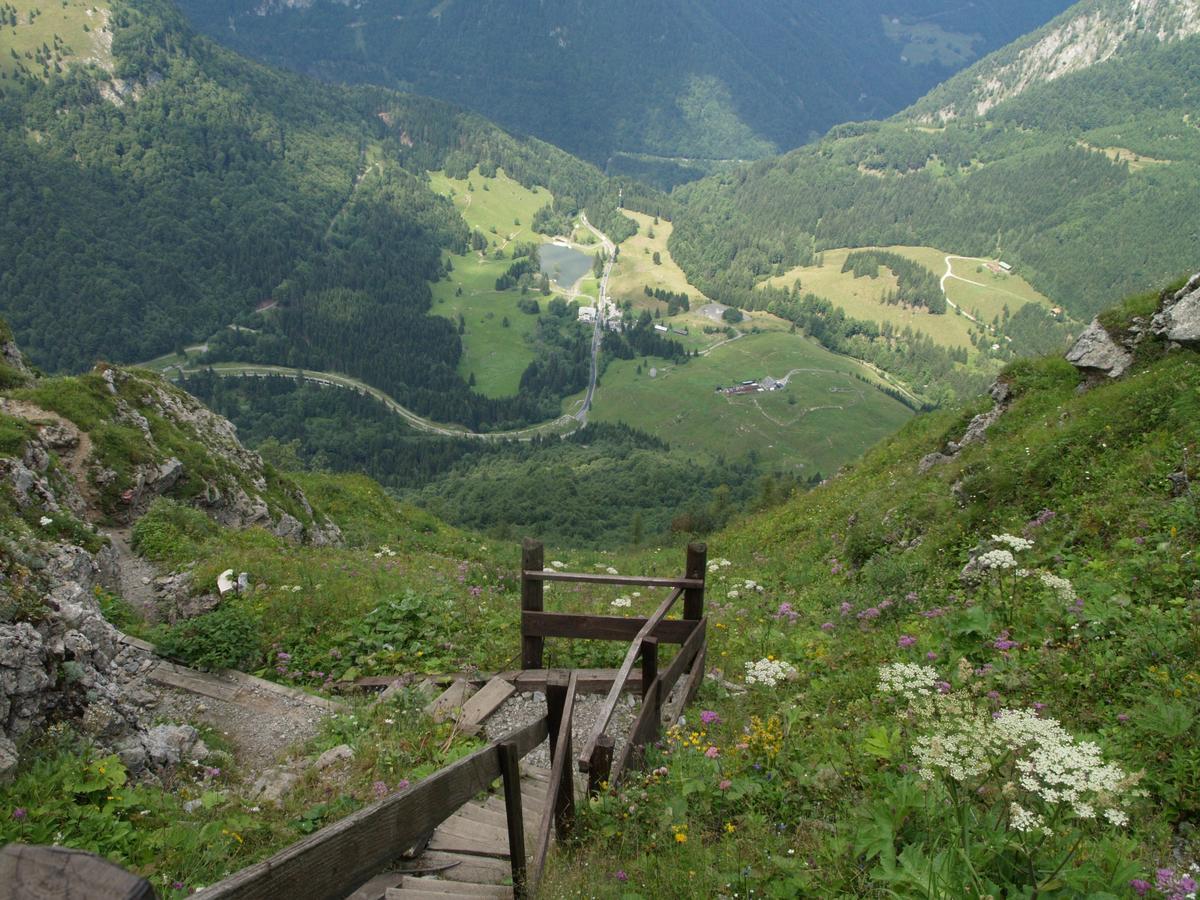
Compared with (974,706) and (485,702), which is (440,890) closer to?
(485,702)

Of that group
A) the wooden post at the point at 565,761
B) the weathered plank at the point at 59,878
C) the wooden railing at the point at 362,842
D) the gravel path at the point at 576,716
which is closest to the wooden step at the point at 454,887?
the wooden post at the point at 565,761

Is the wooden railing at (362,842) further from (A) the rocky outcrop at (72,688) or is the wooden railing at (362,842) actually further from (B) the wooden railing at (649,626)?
(A) the rocky outcrop at (72,688)

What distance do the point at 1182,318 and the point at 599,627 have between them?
1631cm

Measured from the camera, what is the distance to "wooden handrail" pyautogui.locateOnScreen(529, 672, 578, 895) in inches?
228

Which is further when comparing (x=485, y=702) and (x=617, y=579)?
(x=485, y=702)

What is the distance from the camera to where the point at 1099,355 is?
756 inches

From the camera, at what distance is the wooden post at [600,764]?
21.7 feet

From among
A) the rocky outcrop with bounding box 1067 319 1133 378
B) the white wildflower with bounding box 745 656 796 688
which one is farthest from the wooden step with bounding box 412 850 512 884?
the rocky outcrop with bounding box 1067 319 1133 378

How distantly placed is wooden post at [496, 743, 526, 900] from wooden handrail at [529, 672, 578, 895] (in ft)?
0.38

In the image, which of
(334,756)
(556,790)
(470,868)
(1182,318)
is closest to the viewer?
(556,790)

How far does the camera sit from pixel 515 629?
45.4ft

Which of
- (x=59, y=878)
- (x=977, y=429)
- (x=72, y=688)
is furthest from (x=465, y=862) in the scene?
(x=977, y=429)

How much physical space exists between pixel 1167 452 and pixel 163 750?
53.5ft

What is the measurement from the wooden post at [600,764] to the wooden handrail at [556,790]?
24 centimetres
